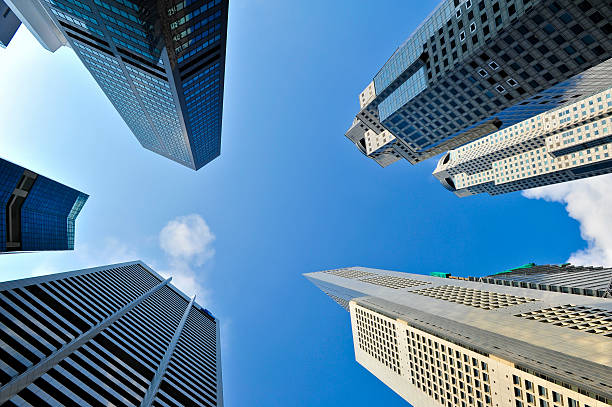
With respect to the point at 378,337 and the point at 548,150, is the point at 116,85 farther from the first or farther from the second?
the point at 548,150

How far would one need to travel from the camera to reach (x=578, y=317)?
56094 mm

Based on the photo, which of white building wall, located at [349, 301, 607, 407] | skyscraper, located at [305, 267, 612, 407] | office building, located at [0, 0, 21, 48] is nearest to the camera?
skyscraper, located at [305, 267, 612, 407]

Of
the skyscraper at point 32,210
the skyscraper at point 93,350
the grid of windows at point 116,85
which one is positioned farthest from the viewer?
the skyscraper at point 32,210

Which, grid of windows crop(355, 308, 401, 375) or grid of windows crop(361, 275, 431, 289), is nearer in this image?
grid of windows crop(355, 308, 401, 375)

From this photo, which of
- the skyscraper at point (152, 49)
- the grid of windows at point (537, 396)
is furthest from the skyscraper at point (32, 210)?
the grid of windows at point (537, 396)

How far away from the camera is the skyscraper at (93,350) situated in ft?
137

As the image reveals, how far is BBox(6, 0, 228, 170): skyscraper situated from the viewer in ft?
188

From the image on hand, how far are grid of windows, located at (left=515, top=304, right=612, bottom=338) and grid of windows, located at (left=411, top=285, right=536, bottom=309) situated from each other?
8.48 meters

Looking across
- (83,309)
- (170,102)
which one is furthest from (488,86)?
(83,309)

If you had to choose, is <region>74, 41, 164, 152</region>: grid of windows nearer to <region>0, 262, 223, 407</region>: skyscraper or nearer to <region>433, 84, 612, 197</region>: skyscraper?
<region>0, 262, 223, 407</region>: skyscraper

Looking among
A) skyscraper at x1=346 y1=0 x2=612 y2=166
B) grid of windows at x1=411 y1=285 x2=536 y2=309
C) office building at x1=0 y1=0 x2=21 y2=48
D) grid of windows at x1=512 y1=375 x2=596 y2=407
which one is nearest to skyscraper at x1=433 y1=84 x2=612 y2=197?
skyscraper at x1=346 y1=0 x2=612 y2=166

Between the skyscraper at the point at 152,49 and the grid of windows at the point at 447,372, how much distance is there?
73.9 m

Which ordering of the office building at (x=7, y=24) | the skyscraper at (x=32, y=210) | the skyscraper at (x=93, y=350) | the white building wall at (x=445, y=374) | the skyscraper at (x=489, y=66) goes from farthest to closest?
the skyscraper at (x=32, y=210) → the office building at (x=7, y=24) → the skyscraper at (x=489, y=66) → the skyscraper at (x=93, y=350) → the white building wall at (x=445, y=374)

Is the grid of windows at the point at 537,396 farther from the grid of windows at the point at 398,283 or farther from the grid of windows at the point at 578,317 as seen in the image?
the grid of windows at the point at 398,283
